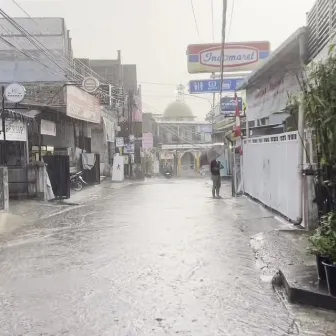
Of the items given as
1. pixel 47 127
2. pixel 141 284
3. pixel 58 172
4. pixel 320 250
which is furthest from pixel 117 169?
pixel 320 250

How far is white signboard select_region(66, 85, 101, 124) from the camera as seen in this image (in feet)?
64.3

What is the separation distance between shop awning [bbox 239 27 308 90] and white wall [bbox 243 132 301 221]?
170cm

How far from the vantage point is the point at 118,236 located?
984 centimetres

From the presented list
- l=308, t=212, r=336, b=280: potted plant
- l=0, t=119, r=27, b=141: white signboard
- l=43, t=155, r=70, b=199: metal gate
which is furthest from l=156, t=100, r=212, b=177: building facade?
l=308, t=212, r=336, b=280: potted plant

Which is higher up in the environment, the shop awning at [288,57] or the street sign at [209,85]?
the street sign at [209,85]

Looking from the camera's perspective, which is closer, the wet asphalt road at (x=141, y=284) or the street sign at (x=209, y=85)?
the wet asphalt road at (x=141, y=284)

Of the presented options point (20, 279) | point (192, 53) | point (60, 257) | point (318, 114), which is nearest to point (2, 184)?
point (60, 257)

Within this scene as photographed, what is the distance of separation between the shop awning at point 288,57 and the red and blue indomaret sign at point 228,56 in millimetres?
11599

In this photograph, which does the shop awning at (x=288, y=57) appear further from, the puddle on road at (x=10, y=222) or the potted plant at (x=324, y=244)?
the puddle on road at (x=10, y=222)

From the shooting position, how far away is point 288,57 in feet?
37.0

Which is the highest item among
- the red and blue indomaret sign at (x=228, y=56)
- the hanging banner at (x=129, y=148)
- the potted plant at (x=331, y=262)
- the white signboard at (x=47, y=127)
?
the red and blue indomaret sign at (x=228, y=56)

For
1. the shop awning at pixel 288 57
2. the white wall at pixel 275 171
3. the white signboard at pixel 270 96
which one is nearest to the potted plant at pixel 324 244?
the white wall at pixel 275 171

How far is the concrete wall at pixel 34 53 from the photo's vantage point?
25516 mm

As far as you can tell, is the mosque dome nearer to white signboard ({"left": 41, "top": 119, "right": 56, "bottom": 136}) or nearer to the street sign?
the street sign
